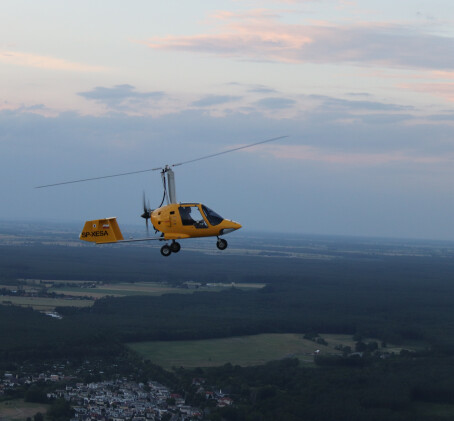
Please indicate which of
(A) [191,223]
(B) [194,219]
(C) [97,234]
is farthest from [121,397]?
(B) [194,219]

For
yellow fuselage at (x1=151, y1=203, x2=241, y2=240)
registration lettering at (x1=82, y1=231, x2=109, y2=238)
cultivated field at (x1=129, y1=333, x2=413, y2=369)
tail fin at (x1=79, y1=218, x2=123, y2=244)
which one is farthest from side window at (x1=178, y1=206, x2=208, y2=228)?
cultivated field at (x1=129, y1=333, x2=413, y2=369)

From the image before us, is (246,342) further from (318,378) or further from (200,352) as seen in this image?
(318,378)

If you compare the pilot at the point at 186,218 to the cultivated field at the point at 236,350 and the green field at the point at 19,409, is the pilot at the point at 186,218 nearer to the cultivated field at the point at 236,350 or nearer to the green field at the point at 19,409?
the green field at the point at 19,409

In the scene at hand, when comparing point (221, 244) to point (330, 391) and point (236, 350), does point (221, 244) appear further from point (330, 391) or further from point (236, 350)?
point (236, 350)

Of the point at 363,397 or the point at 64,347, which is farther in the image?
the point at 64,347

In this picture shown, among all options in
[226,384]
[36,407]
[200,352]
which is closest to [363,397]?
[226,384]

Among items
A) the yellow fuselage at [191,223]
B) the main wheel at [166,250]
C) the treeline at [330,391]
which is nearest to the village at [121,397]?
the treeline at [330,391]
